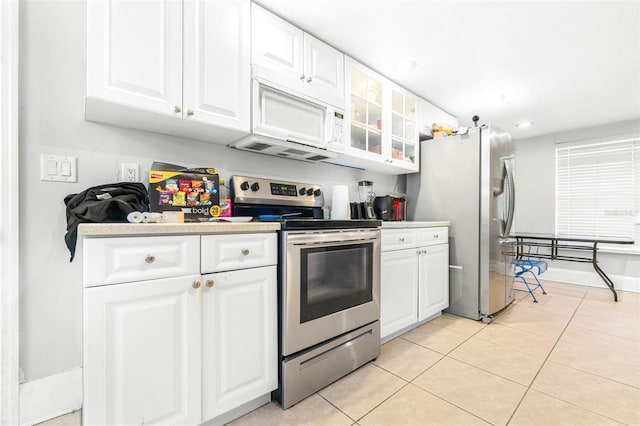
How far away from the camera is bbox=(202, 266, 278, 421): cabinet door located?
1208 millimetres

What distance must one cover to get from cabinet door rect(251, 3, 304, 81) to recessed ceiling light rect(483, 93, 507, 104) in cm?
222

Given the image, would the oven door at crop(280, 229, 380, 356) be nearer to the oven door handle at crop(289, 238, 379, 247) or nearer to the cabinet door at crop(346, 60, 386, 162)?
the oven door handle at crop(289, 238, 379, 247)

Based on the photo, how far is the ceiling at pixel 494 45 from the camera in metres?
1.77

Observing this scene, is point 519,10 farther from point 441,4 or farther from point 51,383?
point 51,383

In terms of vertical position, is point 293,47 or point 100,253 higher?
point 293,47

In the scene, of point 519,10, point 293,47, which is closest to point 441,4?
point 519,10

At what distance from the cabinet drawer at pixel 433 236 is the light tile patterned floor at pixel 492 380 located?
2.46 feet

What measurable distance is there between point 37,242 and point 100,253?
61 cm

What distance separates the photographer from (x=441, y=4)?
174 cm

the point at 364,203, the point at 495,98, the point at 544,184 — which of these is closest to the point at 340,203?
the point at 364,203

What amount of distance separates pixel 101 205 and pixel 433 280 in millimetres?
2476

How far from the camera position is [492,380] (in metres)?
1.68

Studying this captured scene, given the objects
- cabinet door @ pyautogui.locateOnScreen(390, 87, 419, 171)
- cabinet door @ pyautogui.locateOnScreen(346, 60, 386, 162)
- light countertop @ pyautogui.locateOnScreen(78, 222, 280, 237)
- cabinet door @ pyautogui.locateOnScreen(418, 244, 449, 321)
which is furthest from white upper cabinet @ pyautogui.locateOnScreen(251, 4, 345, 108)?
cabinet door @ pyautogui.locateOnScreen(418, 244, 449, 321)

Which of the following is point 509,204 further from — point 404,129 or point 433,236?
point 404,129
